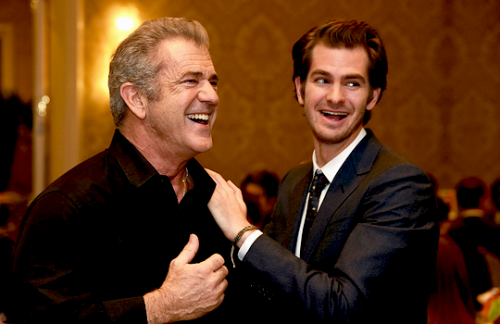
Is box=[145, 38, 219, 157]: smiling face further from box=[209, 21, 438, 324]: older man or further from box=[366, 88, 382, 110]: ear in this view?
box=[366, 88, 382, 110]: ear

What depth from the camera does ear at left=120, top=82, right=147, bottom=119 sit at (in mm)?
1670

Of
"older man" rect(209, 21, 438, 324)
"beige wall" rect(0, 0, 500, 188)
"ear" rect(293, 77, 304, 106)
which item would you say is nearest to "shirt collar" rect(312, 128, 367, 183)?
"older man" rect(209, 21, 438, 324)

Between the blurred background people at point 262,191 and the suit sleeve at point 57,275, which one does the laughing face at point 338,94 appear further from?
the blurred background people at point 262,191

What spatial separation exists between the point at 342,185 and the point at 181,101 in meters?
0.64

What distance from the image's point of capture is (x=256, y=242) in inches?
62.6

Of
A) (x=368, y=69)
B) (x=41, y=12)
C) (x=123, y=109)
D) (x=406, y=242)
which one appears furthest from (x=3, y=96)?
(x=406, y=242)

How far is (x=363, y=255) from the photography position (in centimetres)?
153

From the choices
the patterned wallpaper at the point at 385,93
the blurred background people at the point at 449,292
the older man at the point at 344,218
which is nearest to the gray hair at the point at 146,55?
the older man at the point at 344,218

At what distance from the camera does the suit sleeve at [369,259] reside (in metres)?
1.50

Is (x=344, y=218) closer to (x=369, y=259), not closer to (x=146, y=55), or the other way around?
(x=369, y=259)

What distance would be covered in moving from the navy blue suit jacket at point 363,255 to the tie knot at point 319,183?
109mm

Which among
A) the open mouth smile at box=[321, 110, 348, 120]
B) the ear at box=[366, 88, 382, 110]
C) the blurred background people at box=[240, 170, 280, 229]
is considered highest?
the ear at box=[366, 88, 382, 110]

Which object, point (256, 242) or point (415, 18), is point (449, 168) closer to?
point (415, 18)

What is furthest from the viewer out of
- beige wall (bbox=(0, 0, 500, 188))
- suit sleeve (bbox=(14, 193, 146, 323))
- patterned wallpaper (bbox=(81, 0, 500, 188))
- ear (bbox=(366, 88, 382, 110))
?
patterned wallpaper (bbox=(81, 0, 500, 188))
